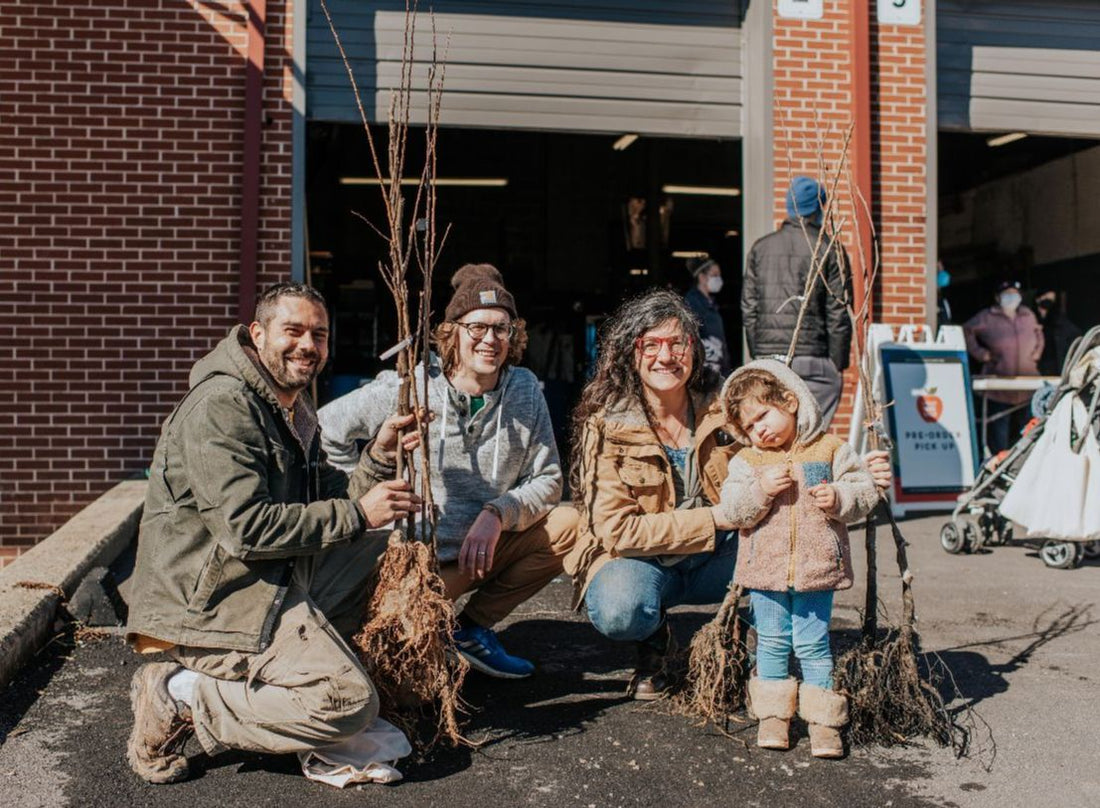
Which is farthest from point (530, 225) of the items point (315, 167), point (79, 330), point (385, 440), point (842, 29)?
point (385, 440)

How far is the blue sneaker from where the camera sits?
15.5ft

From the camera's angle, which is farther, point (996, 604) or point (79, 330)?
point (79, 330)

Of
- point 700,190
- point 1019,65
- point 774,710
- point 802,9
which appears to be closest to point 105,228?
point 802,9

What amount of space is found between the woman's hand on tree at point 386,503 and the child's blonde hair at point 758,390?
1.16 meters

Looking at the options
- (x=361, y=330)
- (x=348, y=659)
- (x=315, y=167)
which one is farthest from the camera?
(x=315, y=167)

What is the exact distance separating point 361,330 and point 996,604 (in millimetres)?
9261

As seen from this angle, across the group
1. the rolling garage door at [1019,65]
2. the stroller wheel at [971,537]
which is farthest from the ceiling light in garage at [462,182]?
the stroller wheel at [971,537]

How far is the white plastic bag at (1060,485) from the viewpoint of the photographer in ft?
22.8

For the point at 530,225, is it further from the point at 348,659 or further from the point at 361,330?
the point at 348,659

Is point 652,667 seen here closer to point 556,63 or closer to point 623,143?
point 556,63

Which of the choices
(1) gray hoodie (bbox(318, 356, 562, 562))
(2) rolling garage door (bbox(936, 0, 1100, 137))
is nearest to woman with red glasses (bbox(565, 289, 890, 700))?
(1) gray hoodie (bbox(318, 356, 562, 562))

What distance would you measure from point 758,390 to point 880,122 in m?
5.75

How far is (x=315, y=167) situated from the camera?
15266 millimetres

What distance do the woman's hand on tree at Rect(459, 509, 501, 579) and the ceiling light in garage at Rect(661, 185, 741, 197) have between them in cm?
1316
